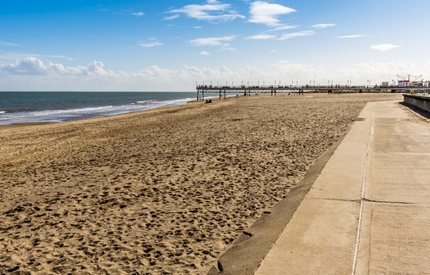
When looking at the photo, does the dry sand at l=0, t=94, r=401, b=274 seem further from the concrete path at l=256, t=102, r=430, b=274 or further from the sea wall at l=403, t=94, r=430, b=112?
the sea wall at l=403, t=94, r=430, b=112

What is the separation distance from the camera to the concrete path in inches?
159

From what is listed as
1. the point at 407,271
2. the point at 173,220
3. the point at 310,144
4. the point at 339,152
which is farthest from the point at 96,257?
the point at 310,144

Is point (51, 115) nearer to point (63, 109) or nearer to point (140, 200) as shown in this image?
point (63, 109)

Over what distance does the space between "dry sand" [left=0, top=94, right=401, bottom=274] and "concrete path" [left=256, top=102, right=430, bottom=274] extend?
90 cm

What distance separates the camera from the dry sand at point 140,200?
485 cm

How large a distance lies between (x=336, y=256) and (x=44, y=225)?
4.70 metres

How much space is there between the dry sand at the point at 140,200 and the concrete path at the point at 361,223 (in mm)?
901

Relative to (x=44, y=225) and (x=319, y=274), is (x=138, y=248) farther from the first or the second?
(x=319, y=274)

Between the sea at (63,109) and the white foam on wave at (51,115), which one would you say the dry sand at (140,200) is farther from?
the sea at (63,109)

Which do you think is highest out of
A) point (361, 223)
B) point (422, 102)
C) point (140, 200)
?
point (422, 102)

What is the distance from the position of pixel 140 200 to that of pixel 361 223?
4.18 meters

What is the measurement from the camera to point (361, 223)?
5.26m

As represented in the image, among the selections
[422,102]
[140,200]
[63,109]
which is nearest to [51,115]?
[63,109]

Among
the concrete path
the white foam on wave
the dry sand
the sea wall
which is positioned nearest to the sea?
the white foam on wave
